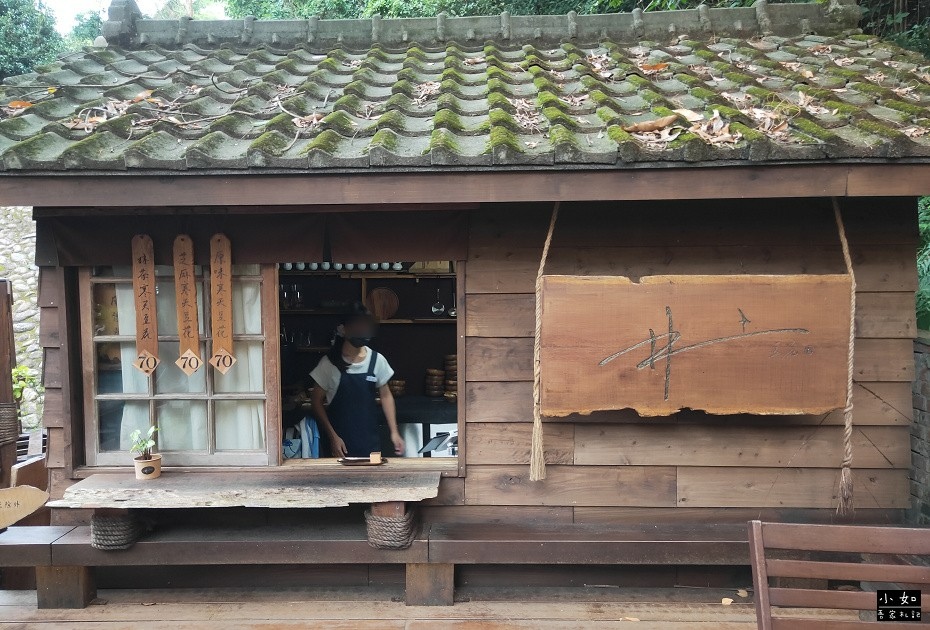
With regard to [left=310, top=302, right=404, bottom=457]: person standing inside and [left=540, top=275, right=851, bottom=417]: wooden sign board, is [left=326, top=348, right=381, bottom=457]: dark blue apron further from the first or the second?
[left=540, top=275, right=851, bottom=417]: wooden sign board

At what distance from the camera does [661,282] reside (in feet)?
12.3

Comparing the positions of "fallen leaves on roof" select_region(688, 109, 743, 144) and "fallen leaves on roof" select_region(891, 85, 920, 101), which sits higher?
"fallen leaves on roof" select_region(891, 85, 920, 101)

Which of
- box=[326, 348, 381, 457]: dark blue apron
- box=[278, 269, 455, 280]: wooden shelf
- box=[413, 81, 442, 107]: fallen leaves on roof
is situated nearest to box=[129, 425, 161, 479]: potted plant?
box=[326, 348, 381, 457]: dark blue apron

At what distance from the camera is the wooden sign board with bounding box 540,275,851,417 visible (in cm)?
373

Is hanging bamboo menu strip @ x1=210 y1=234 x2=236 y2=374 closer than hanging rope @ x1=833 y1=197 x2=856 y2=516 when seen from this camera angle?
No

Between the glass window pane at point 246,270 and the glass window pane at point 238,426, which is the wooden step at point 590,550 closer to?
the glass window pane at point 238,426

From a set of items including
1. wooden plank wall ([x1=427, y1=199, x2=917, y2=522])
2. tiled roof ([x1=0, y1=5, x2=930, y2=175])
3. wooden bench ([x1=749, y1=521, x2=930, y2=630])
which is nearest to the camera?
wooden bench ([x1=749, y1=521, x2=930, y2=630])

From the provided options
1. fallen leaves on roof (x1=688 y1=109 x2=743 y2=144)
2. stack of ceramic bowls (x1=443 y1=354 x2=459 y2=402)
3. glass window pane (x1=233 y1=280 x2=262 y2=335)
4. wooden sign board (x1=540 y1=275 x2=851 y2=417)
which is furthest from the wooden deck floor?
stack of ceramic bowls (x1=443 y1=354 x2=459 y2=402)

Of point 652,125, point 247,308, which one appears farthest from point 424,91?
point 247,308

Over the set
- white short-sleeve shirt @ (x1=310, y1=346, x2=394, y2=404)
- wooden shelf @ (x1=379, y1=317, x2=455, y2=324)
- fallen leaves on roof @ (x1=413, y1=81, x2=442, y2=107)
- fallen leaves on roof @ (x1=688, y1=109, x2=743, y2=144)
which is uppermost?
fallen leaves on roof @ (x1=413, y1=81, x2=442, y2=107)

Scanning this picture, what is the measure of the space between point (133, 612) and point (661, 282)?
3797 millimetres

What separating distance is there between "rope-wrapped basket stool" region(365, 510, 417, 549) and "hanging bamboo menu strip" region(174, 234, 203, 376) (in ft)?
4.81

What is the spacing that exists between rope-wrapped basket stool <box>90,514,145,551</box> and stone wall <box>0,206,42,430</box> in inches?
371

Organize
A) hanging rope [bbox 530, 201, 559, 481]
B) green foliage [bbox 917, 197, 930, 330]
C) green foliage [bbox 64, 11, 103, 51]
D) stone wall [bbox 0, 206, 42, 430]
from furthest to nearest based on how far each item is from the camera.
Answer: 1. green foliage [bbox 64, 11, 103, 51]
2. stone wall [bbox 0, 206, 42, 430]
3. green foliage [bbox 917, 197, 930, 330]
4. hanging rope [bbox 530, 201, 559, 481]
